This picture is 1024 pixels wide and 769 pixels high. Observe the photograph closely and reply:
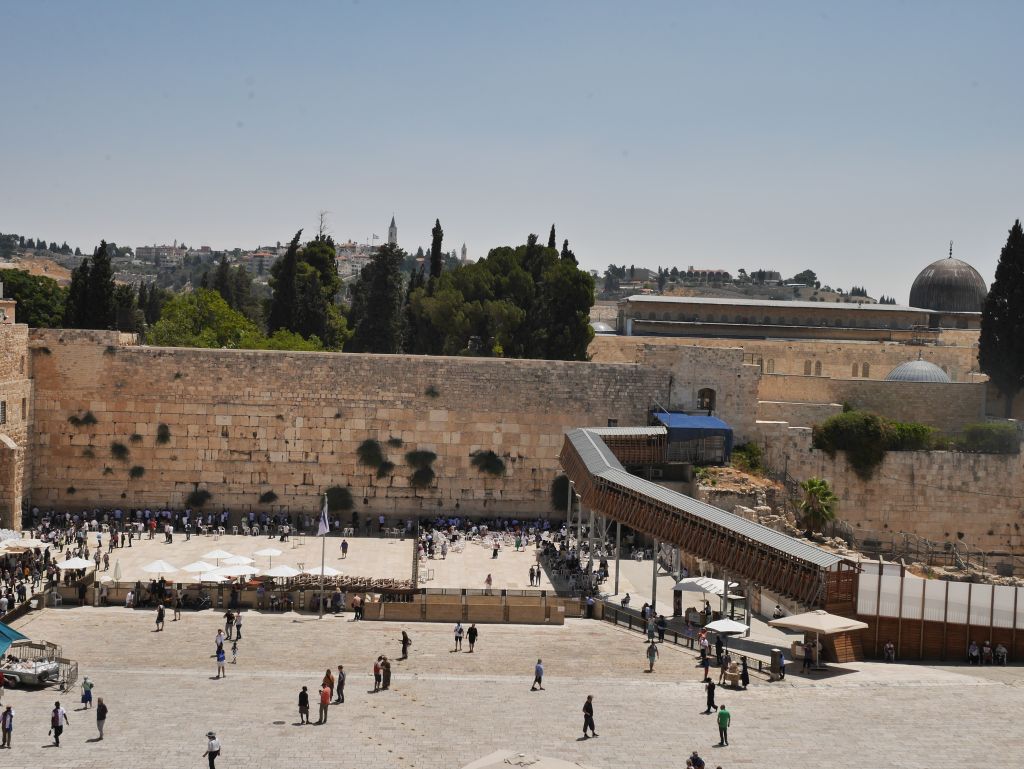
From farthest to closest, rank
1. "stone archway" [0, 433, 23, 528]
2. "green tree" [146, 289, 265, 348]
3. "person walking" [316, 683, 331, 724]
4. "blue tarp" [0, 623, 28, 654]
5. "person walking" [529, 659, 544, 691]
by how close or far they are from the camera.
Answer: "green tree" [146, 289, 265, 348], "stone archway" [0, 433, 23, 528], "person walking" [529, 659, 544, 691], "blue tarp" [0, 623, 28, 654], "person walking" [316, 683, 331, 724]

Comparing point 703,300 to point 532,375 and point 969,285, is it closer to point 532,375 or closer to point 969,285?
point 969,285

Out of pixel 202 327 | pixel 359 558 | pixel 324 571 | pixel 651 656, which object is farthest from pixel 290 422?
pixel 651 656

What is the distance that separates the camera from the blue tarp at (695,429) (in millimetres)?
36094

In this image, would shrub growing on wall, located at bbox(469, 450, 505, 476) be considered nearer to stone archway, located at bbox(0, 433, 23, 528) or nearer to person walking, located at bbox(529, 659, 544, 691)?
stone archway, located at bbox(0, 433, 23, 528)

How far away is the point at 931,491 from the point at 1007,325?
7050mm

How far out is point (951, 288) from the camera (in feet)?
186

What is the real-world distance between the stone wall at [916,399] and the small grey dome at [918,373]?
0.95 m

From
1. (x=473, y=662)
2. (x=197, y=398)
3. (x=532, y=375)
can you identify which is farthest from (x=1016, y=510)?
(x=197, y=398)

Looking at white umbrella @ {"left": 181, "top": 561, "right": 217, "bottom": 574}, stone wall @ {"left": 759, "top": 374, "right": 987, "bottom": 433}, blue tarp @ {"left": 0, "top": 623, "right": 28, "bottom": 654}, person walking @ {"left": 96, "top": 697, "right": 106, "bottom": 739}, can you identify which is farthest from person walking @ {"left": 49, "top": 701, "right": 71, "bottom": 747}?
stone wall @ {"left": 759, "top": 374, "right": 987, "bottom": 433}

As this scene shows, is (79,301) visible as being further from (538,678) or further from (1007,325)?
(1007,325)

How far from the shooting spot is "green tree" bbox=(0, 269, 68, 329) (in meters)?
49.9

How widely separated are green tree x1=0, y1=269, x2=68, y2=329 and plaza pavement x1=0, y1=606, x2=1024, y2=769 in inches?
1065

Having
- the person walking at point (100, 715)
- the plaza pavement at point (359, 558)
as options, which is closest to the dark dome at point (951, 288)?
the plaza pavement at point (359, 558)

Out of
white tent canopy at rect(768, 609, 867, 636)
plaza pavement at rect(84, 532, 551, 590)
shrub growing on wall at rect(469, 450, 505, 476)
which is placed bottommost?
plaza pavement at rect(84, 532, 551, 590)
